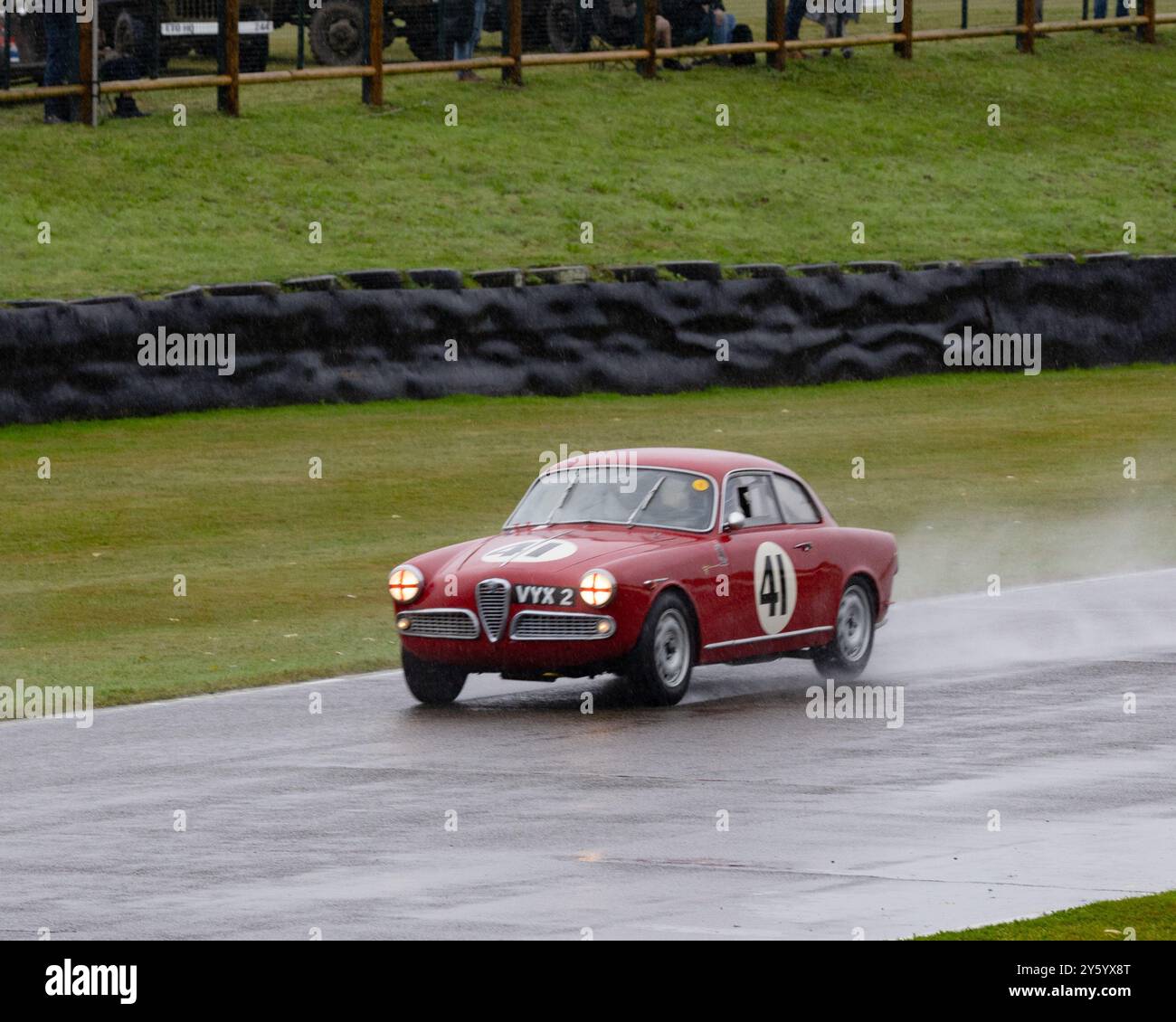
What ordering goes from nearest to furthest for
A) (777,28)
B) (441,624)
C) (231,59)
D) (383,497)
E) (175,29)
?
(441,624) < (383,497) < (175,29) < (231,59) < (777,28)

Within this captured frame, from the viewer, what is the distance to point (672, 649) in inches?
531

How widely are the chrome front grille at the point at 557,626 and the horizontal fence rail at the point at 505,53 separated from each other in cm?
1564

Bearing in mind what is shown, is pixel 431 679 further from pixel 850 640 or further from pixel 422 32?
pixel 422 32

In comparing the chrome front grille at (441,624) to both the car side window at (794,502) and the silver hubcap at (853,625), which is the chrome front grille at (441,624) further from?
the silver hubcap at (853,625)

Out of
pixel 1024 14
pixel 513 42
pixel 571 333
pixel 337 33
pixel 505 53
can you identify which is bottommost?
pixel 571 333

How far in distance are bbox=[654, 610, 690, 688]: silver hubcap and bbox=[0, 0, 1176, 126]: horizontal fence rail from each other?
1570 centimetres

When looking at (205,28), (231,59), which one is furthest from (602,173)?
(205,28)

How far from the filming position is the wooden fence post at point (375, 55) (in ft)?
101

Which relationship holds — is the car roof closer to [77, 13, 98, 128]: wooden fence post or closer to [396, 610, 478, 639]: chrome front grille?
[396, 610, 478, 639]: chrome front grille

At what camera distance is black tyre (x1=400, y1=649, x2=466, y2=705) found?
1364cm

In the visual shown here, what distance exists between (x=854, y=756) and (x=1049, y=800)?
141 centimetres

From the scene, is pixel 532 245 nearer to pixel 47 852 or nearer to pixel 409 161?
pixel 409 161

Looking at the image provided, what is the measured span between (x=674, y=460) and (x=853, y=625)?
1479 mm

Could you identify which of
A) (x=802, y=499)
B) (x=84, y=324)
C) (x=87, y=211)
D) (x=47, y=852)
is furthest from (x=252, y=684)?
(x=87, y=211)
